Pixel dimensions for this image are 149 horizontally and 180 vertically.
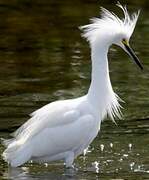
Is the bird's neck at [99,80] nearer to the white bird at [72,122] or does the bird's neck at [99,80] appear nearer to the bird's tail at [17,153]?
the white bird at [72,122]

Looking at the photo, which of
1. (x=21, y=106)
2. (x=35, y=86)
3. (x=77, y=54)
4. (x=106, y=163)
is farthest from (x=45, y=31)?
(x=106, y=163)

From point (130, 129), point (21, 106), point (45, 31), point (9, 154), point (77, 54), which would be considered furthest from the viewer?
point (45, 31)

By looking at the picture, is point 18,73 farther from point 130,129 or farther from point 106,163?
point 106,163

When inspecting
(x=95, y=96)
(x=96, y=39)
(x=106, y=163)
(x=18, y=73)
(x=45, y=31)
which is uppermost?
(x=45, y=31)

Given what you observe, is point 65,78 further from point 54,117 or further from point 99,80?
point 54,117

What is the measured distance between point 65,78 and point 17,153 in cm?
510

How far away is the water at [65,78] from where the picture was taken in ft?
35.5

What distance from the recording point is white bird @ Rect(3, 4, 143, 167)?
34.8 feet

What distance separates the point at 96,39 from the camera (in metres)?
10.9

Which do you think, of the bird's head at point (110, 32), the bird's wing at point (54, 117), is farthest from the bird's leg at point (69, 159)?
the bird's head at point (110, 32)

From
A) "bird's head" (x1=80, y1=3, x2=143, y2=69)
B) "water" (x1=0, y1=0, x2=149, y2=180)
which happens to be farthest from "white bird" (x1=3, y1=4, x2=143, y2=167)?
"water" (x1=0, y1=0, x2=149, y2=180)

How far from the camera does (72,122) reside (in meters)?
10.7

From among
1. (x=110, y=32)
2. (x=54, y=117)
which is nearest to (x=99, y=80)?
(x=110, y=32)

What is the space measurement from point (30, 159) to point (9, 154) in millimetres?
309
